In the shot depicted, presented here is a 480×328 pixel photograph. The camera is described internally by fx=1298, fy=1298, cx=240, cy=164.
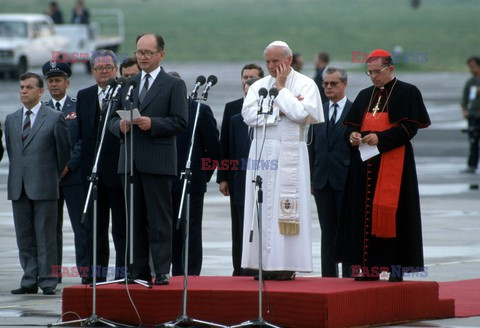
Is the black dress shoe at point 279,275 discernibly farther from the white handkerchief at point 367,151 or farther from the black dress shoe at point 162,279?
the white handkerchief at point 367,151

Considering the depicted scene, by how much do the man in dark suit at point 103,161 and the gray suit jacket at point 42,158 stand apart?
0.21 meters

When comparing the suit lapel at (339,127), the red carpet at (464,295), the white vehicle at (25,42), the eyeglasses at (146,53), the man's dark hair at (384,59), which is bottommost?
the red carpet at (464,295)

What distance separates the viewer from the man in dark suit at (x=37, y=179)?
12.4 meters

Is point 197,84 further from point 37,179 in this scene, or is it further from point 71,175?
point 71,175

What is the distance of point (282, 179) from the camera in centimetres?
1062

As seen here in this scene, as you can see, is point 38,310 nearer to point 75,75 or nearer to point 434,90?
point 434,90

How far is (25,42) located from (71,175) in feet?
108

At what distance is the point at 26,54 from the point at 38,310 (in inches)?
1369

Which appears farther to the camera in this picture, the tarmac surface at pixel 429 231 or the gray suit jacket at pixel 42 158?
the gray suit jacket at pixel 42 158

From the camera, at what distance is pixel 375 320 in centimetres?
1030

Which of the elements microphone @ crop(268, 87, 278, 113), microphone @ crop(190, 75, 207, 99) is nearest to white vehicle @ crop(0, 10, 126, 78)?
microphone @ crop(190, 75, 207, 99)

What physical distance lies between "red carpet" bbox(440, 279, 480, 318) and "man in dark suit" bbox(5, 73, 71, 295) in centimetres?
374

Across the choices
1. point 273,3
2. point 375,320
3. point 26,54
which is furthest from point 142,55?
point 273,3

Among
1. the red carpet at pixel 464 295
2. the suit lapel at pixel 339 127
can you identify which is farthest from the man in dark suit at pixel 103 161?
the red carpet at pixel 464 295
